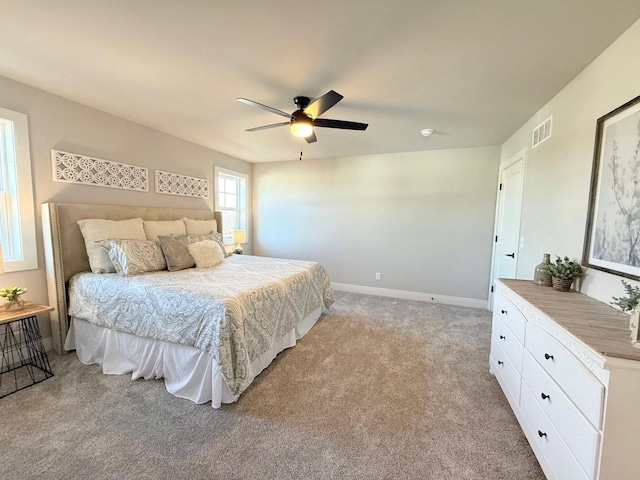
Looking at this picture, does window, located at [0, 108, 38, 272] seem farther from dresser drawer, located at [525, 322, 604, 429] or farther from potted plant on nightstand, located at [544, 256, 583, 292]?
potted plant on nightstand, located at [544, 256, 583, 292]

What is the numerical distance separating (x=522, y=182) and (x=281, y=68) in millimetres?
2801

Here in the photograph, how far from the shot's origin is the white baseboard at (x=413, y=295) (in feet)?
13.3

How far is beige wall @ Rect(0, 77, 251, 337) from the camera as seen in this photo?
2355 millimetres

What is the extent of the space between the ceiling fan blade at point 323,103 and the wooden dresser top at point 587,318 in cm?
189

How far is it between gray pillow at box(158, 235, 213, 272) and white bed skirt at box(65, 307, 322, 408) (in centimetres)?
80

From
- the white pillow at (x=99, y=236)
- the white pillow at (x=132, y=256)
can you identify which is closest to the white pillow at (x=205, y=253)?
the white pillow at (x=132, y=256)

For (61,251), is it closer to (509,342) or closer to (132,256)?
(132,256)

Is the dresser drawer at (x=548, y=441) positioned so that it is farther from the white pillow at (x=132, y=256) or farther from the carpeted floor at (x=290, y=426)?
the white pillow at (x=132, y=256)

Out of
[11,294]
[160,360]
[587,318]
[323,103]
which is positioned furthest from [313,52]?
[11,294]

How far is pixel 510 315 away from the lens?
76.0 inches

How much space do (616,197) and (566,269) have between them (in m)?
0.53

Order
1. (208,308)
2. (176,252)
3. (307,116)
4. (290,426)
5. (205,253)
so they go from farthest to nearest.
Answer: (205,253) < (176,252) < (307,116) < (208,308) < (290,426)

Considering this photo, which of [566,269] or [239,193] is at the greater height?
[239,193]

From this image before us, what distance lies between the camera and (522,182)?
9.59ft
